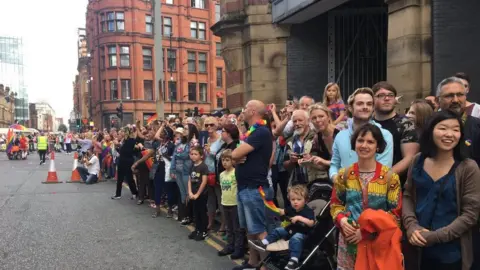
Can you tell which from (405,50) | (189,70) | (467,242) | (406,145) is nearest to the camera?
(467,242)

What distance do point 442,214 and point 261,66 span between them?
31.1 feet

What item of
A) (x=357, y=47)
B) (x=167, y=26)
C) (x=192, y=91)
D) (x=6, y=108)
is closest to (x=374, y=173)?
(x=357, y=47)

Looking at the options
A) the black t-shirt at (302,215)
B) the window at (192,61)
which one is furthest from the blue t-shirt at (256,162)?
the window at (192,61)

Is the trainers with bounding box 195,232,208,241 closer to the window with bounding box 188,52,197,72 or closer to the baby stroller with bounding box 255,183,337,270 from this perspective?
the baby stroller with bounding box 255,183,337,270

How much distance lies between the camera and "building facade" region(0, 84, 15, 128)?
98812 millimetres

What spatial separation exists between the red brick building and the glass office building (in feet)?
250

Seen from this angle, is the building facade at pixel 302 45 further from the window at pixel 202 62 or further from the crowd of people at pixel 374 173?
the window at pixel 202 62

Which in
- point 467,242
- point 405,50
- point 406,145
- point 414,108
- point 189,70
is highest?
point 189,70

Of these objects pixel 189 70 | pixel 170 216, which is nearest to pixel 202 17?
pixel 189 70

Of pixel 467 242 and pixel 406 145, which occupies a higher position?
pixel 406 145

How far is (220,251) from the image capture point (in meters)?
6.00

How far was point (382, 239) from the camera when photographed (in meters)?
3.01

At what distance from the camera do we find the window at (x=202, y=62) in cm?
5156

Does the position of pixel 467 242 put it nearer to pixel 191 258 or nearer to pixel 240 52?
pixel 191 258
